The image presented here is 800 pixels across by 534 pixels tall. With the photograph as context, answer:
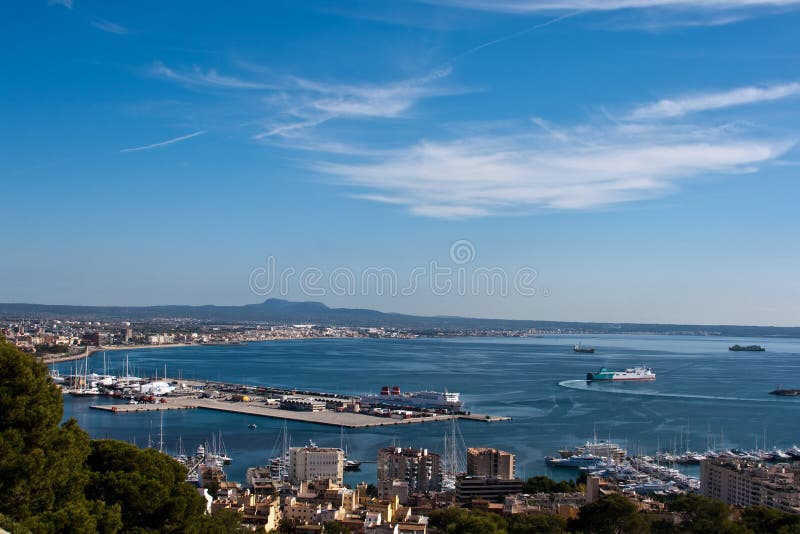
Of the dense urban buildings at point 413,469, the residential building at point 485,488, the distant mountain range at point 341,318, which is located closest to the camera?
the residential building at point 485,488

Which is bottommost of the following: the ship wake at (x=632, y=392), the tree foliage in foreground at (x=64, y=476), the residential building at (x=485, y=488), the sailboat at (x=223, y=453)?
the ship wake at (x=632, y=392)

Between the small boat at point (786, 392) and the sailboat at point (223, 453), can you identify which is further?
the small boat at point (786, 392)

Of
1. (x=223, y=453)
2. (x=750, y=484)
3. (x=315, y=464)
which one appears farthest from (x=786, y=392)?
(x=315, y=464)

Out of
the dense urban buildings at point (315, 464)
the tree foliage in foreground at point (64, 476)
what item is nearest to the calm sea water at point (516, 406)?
the dense urban buildings at point (315, 464)

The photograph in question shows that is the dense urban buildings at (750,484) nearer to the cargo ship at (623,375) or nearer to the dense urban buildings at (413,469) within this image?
the dense urban buildings at (413,469)

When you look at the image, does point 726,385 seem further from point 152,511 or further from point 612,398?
point 152,511

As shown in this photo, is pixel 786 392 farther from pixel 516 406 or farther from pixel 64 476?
pixel 64 476
